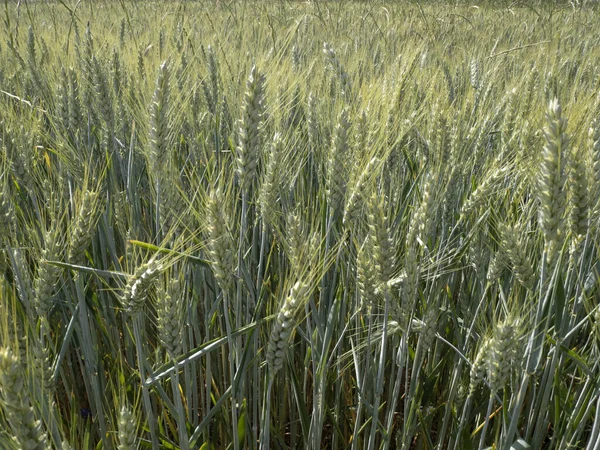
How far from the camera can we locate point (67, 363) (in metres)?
1.61

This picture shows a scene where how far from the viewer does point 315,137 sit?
1734mm

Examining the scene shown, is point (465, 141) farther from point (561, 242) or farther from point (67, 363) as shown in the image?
point (67, 363)

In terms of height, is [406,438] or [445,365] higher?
[406,438]

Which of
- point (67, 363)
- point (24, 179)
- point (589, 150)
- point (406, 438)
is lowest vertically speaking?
point (67, 363)

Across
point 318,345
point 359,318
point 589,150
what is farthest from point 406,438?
point 589,150

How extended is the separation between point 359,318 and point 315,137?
1.88 ft

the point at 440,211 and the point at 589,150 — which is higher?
the point at 589,150

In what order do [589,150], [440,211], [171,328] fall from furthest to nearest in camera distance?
[440,211]
[589,150]
[171,328]

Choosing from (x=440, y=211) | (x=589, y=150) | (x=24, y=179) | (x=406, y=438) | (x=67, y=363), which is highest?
(x=589, y=150)

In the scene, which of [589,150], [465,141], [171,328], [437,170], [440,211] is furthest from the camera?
[440,211]

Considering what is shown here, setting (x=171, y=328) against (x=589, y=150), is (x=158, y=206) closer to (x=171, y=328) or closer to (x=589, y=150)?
(x=171, y=328)

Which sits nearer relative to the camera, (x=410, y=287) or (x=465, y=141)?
(x=410, y=287)

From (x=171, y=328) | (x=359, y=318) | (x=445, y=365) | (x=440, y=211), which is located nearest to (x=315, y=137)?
(x=440, y=211)

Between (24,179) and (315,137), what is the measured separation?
829 millimetres
